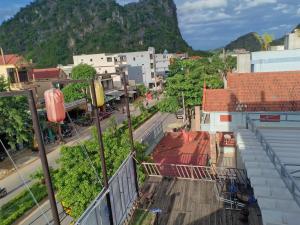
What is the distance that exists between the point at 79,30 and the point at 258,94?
113418 millimetres

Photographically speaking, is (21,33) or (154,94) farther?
(21,33)

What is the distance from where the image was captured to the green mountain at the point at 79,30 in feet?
354

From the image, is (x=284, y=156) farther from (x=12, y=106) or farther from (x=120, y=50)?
(x=120, y=50)

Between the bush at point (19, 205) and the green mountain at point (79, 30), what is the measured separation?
87.0 metres

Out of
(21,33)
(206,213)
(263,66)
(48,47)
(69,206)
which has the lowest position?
(206,213)

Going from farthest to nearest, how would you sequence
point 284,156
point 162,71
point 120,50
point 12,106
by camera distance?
1. point 120,50
2. point 162,71
3. point 12,106
4. point 284,156

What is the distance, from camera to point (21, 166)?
23.0 metres

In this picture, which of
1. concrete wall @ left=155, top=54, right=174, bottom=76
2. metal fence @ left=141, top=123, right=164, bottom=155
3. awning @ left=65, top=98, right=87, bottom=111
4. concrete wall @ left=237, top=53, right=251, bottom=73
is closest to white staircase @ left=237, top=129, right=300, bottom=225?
metal fence @ left=141, top=123, right=164, bottom=155

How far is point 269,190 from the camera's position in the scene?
746cm

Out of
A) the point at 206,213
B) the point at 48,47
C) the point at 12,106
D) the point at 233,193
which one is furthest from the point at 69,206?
the point at 48,47

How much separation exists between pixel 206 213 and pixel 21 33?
13315cm

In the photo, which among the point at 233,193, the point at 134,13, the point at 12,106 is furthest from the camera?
the point at 134,13

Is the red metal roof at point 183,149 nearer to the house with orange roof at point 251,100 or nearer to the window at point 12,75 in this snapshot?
the house with orange roof at point 251,100

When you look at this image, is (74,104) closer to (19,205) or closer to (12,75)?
(12,75)
